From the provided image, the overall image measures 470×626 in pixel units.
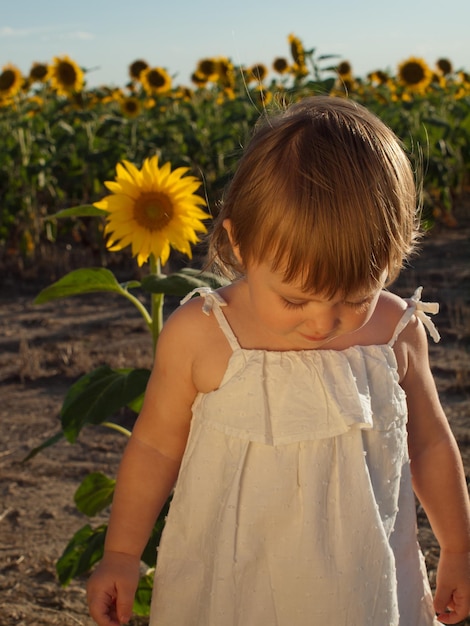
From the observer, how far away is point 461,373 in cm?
393

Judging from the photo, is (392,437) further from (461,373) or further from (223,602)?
(461,373)

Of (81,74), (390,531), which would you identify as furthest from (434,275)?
(390,531)

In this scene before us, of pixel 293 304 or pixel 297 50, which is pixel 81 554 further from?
pixel 297 50

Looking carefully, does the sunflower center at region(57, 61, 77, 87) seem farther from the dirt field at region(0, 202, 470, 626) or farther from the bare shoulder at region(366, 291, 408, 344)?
the bare shoulder at region(366, 291, 408, 344)

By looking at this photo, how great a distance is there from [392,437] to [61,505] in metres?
1.65

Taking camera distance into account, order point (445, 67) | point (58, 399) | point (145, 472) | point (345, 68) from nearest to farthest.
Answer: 1. point (145, 472)
2. point (58, 399)
3. point (345, 68)
4. point (445, 67)

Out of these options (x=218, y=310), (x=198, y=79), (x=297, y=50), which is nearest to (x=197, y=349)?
(x=218, y=310)

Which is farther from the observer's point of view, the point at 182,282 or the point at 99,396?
the point at 99,396

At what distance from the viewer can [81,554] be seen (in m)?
2.15

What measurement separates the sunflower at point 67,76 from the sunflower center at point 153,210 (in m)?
6.09

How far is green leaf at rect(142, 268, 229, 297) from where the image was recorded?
6.40 feet

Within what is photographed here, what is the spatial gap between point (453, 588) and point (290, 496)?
366mm

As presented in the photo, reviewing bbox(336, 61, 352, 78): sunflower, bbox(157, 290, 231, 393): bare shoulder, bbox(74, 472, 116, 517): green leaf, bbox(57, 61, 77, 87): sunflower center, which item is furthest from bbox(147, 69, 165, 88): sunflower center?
bbox(157, 290, 231, 393): bare shoulder

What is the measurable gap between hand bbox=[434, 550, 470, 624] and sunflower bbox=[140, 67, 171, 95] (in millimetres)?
7585
